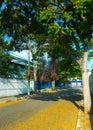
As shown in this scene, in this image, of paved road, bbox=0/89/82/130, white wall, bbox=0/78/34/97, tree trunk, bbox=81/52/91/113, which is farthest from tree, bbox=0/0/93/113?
white wall, bbox=0/78/34/97

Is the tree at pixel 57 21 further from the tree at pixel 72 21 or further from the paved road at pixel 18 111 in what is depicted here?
the paved road at pixel 18 111

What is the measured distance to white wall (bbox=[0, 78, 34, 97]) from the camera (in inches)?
1593

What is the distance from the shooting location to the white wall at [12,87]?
1593 inches

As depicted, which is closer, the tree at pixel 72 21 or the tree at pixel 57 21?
the tree at pixel 72 21

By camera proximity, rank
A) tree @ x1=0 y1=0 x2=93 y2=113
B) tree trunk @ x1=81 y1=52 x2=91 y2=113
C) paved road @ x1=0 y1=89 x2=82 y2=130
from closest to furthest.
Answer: paved road @ x1=0 y1=89 x2=82 y2=130
tree @ x1=0 y1=0 x2=93 y2=113
tree trunk @ x1=81 y1=52 x2=91 y2=113

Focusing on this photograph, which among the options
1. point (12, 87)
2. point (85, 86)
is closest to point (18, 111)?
point (85, 86)

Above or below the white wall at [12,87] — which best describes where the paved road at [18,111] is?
below

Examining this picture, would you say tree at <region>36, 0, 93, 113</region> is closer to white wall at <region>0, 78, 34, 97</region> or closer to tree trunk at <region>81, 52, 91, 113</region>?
tree trunk at <region>81, 52, 91, 113</region>

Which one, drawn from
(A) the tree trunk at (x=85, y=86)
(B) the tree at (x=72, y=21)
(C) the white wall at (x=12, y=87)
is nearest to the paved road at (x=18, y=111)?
(A) the tree trunk at (x=85, y=86)

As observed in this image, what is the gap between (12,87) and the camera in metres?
44.7

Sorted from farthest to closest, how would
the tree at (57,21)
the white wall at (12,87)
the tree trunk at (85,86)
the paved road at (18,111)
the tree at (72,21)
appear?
the white wall at (12,87) → the tree trunk at (85,86) → the tree at (57,21) → the tree at (72,21) → the paved road at (18,111)

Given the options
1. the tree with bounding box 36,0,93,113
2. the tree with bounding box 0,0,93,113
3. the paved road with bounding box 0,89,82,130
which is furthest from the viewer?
the tree with bounding box 0,0,93,113

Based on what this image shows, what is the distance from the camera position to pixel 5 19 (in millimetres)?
24359

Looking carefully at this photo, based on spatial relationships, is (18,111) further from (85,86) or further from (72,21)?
(72,21)
